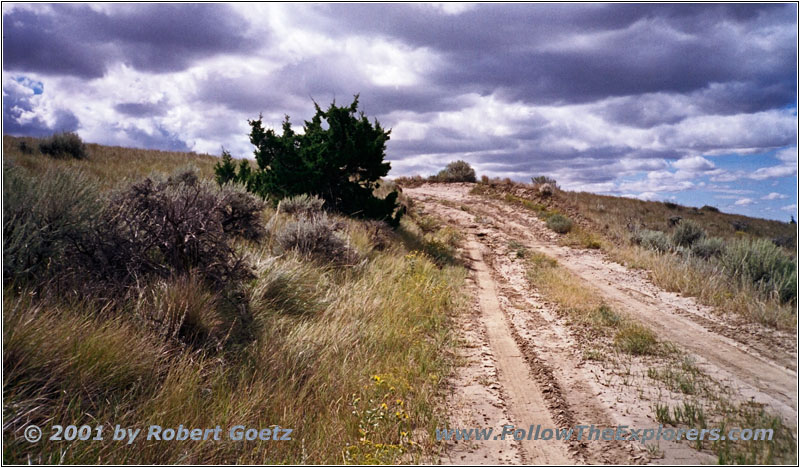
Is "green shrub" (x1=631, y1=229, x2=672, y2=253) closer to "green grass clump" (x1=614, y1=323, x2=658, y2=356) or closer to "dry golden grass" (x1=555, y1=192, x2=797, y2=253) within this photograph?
"dry golden grass" (x1=555, y1=192, x2=797, y2=253)

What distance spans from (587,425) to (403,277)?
5805 millimetres

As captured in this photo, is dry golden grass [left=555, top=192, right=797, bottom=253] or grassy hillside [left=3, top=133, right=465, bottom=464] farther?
dry golden grass [left=555, top=192, right=797, bottom=253]

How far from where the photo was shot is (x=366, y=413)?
4.23 metres

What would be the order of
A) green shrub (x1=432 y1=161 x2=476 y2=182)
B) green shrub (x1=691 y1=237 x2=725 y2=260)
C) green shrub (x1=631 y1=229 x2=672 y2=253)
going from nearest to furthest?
1. green shrub (x1=691 y1=237 x2=725 y2=260)
2. green shrub (x1=631 y1=229 x2=672 y2=253)
3. green shrub (x1=432 y1=161 x2=476 y2=182)

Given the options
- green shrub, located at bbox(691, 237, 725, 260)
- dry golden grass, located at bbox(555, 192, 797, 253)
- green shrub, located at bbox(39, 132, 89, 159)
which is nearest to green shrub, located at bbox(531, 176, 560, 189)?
dry golden grass, located at bbox(555, 192, 797, 253)

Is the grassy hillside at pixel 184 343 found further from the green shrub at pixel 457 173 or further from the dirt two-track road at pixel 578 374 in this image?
the green shrub at pixel 457 173

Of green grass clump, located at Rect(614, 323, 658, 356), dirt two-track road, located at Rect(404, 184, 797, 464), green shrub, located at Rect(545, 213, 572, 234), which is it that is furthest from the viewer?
green shrub, located at Rect(545, 213, 572, 234)

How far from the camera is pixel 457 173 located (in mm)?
37281

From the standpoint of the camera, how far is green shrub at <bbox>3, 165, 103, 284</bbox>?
168 inches

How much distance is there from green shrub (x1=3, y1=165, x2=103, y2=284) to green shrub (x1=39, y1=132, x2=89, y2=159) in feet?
64.6

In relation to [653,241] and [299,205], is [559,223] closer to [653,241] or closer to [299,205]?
[653,241]

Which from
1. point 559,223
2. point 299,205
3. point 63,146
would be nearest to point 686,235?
point 559,223

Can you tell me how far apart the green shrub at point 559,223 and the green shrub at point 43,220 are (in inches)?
666

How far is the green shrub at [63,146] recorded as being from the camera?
68.7ft
